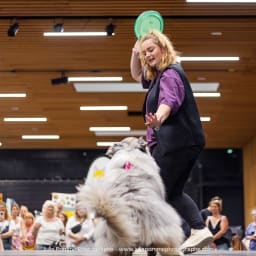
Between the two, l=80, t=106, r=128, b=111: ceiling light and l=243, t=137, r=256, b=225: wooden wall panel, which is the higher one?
l=80, t=106, r=128, b=111: ceiling light

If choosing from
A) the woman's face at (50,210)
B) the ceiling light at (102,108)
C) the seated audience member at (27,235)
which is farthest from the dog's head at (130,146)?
the ceiling light at (102,108)

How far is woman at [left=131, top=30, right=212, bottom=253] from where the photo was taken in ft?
11.0

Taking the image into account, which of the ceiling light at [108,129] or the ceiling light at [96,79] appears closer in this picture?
the ceiling light at [96,79]

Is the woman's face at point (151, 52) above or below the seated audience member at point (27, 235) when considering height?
above

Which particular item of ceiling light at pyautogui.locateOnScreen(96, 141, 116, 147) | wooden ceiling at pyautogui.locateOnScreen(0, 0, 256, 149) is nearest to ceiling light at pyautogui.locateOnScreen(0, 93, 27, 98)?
wooden ceiling at pyautogui.locateOnScreen(0, 0, 256, 149)

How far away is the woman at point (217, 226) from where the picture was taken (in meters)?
10.4

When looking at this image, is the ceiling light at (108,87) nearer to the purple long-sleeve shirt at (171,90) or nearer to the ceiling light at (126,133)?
the ceiling light at (126,133)

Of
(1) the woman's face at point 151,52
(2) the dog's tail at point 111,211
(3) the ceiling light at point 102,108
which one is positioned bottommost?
(2) the dog's tail at point 111,211

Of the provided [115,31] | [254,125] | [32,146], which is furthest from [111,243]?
[32,146]

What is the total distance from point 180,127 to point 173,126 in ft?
0.13

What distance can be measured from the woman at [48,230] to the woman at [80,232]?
206mm

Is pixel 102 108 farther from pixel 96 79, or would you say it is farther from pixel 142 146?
pixel 142 146

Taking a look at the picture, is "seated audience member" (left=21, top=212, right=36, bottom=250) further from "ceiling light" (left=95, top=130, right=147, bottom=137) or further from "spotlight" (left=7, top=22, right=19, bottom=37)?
"ceiling light" (left=95, top=130, right=147, bottom=137)

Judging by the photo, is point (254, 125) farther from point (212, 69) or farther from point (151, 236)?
point (151, 236)
